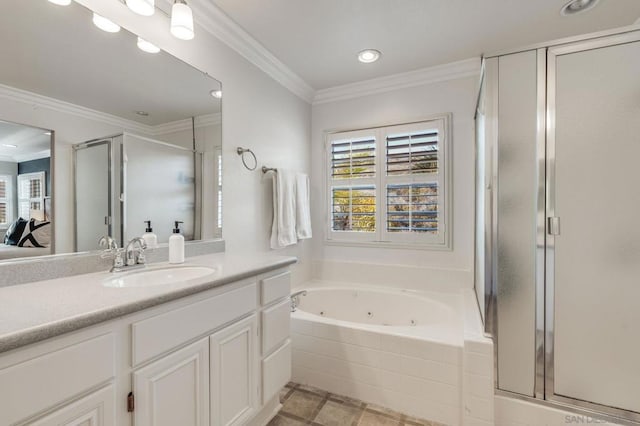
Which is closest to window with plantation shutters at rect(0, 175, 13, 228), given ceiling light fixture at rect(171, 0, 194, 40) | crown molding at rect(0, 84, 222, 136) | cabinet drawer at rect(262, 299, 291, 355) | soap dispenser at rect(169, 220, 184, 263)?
crown molding at rect(0, 84, 222, 136)

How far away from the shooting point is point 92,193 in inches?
51.7

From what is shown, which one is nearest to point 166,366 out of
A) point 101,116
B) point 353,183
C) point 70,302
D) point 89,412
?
point 89,412

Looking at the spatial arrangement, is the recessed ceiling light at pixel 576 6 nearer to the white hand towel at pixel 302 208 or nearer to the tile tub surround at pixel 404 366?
the tile tub surround at pixel 404 366

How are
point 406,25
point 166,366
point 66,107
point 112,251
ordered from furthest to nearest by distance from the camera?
1. point 406,25
2. point 112,251
3. point 66,107
4. point 166,366

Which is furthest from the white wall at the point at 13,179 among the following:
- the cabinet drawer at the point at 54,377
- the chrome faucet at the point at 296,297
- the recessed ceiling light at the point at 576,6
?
the recessed ceiling light at the point at 576,6

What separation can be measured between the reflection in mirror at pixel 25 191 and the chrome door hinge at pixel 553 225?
7.59 feet

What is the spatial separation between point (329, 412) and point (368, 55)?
2522mm

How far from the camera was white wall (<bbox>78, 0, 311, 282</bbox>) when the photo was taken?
165 cm

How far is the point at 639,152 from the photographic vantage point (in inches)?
56.7

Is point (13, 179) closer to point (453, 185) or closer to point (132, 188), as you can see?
point (132, 188)

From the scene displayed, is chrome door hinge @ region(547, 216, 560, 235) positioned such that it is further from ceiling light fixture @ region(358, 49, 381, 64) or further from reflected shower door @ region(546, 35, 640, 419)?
ceiling light fixture @ region(358, 49, 381, 64)

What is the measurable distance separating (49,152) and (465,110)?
2736 millimetres

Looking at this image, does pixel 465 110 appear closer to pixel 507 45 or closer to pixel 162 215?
pixel 507 45

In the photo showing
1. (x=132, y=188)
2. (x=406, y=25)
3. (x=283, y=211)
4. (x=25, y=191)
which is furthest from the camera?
(x=283, y=211)
